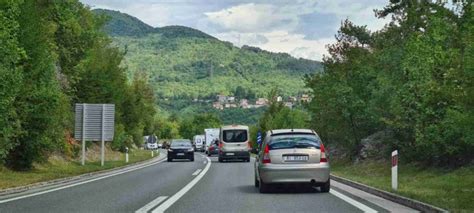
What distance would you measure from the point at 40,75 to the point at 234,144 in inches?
886

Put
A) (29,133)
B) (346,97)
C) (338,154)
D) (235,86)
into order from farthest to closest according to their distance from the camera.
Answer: (235,86)
(338,154)
(346,97)
(29,133)

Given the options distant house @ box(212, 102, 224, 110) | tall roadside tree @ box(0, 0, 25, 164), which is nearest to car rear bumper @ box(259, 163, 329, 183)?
tall roadside tree @ box(0, 0, 25, 164)

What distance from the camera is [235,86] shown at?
179 m

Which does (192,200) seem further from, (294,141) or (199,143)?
(199,143)

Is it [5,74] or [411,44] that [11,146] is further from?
[411,44]

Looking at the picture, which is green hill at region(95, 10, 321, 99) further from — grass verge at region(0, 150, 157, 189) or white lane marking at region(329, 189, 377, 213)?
white lane marking at region(329, 189, 377, 213)

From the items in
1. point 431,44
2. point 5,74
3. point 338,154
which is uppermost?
point 431,44

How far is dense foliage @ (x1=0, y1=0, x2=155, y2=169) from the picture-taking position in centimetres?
2219

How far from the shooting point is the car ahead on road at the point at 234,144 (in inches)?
1922

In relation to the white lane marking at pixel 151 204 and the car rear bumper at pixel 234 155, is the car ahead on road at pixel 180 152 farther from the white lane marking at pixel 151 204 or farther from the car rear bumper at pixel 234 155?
the white lane marking at pixel 151 204

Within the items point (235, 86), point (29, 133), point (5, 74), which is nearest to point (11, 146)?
point (29, 133)

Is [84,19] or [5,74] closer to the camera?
[5,74]

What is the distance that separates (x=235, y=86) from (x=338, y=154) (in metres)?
137

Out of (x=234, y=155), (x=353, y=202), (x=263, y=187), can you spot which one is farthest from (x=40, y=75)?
(x=234, y=155)
